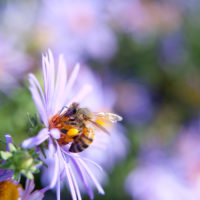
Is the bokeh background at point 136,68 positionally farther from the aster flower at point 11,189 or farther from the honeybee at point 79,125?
the aster flower at point 11,189

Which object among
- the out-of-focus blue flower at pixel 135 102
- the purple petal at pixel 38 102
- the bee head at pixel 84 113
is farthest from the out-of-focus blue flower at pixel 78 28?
the purple petal at pixel 38 102

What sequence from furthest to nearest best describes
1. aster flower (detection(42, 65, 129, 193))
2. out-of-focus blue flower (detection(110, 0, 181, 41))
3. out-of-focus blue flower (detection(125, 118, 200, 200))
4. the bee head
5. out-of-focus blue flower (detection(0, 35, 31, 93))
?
1. out-of-focus blue flower (detection(110, 0, 181, 41))
2. out-of-focus blue flower (detection(125, 118, 200, 200))
3. aster flower (detection(42, 65, 129, 193))
4. out-of-focus blue flower (detection(0, 35, 31, 93))
5. the bee head

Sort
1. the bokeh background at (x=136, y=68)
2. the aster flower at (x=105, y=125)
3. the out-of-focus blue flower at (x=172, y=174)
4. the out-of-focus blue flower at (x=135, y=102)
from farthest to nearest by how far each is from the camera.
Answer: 1. the out-of-focus blue flower at (x=135, y=102)
2. the out-of-focus blue flower at (x=172, y=174)
3. the bokeh background at (x=136, y=68)
4. the aster flower at (x=105, y=125)

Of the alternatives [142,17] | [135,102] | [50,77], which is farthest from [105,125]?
[50,77]

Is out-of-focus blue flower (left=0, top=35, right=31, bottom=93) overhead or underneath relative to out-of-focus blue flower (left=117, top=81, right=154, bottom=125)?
overhead

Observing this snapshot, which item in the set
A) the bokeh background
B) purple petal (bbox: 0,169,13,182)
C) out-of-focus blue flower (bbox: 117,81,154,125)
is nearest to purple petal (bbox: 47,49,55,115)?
purple petal (bbox: 0,169,13,182)

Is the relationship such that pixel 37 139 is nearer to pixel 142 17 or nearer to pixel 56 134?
pixel 56 134

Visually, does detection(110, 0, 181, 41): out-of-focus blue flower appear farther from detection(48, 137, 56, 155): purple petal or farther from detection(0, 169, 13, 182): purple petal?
detection(0, 169, 13, 182): purple petal

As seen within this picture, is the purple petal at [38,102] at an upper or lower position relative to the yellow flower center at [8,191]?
upper
